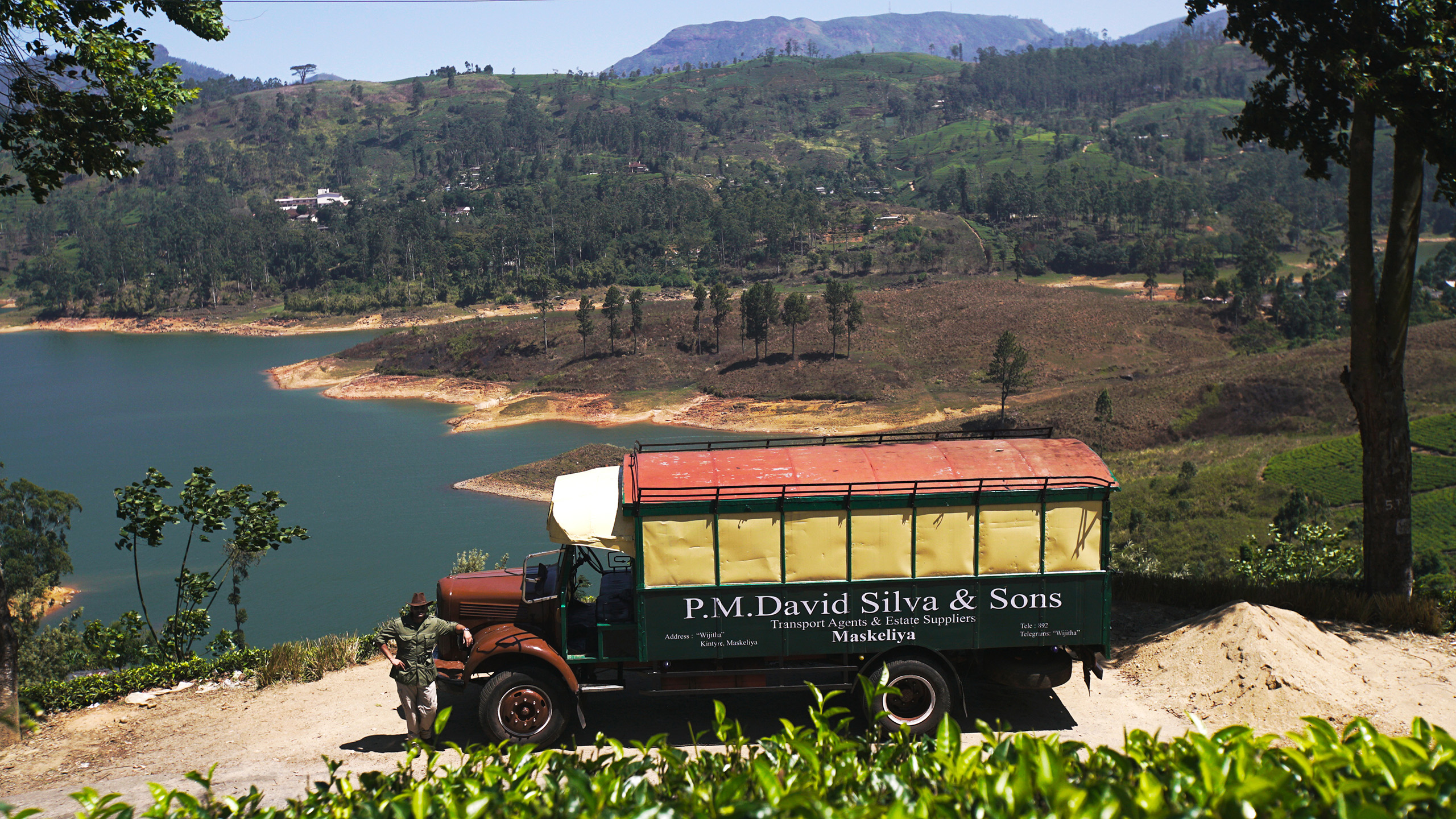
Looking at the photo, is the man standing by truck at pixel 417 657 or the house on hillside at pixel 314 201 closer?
the man standing by truck at pixel 417 657

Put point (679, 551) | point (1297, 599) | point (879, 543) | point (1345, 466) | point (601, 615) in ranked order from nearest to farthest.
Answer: point (679, 551) → point (879, 543) → point (601, 615) → point (1297, 599) → point (1345, 466)

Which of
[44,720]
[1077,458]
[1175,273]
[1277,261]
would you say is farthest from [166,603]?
[1175,273]

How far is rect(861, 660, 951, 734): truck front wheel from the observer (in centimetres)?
1030

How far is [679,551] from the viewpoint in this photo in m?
10.2

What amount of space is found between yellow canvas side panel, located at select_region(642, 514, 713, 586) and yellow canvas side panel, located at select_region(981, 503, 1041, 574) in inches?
107

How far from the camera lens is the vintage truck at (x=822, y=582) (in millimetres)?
10164

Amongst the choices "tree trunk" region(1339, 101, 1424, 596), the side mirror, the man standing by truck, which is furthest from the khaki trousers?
"tree trunk" region(1339, 101, 1424, 596)

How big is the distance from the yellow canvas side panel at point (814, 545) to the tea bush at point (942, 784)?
4738 millimetres

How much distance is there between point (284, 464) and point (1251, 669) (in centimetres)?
4984

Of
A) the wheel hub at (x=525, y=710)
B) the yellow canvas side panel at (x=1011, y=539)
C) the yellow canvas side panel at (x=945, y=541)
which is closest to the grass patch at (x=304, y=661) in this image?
the wheel hub at (x=525, y=710)

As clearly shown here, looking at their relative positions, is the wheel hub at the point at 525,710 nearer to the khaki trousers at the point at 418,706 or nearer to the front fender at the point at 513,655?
the front fender at the point at 513,655

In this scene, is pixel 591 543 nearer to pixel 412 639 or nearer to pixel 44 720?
pixel 412 639

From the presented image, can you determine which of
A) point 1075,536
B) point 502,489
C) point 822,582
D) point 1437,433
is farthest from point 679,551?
point 1437,433

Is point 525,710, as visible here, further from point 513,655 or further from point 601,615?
point 601,615
